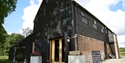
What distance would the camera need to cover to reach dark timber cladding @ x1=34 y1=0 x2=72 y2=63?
9539mm

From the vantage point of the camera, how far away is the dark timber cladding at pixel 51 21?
9539mm

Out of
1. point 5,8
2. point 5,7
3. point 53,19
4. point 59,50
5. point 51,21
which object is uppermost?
point 5,7

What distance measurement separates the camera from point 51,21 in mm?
11148

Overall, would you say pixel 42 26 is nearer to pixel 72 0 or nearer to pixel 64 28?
pixel 64 28

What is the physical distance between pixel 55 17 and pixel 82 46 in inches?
162

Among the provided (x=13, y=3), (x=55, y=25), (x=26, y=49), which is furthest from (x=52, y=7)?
(x=26, y=49)

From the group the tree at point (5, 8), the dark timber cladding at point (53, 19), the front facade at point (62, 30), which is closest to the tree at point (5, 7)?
the tree at point (5, 8)

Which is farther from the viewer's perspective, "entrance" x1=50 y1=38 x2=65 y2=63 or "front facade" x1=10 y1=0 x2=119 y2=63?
"entrance" x1=50 y1=38 x2=65 y2=63

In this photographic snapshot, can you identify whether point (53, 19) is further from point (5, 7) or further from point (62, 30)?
point (5, 7)

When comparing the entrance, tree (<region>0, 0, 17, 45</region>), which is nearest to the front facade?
the entrance

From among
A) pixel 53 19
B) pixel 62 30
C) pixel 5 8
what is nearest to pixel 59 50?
pixel 62 30

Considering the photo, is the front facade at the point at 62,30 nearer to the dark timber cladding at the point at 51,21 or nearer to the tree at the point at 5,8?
the dark timber cladding at the point at 51,21

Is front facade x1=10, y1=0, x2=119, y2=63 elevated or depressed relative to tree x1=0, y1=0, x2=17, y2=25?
depressed

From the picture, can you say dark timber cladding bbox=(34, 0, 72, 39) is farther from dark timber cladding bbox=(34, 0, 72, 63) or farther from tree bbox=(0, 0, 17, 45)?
tree bbox=(0, 0, 17, 45)
